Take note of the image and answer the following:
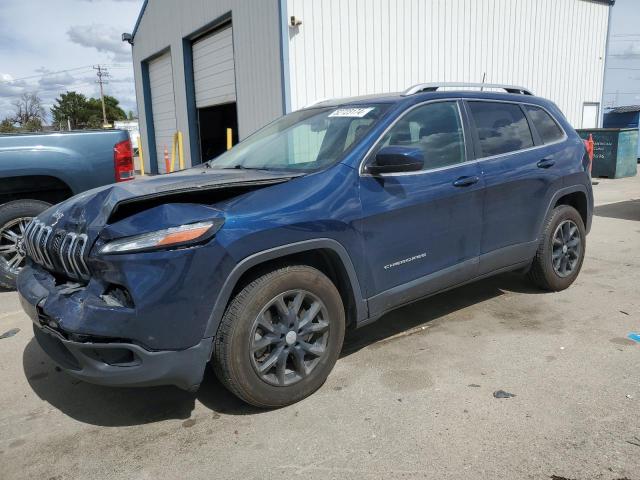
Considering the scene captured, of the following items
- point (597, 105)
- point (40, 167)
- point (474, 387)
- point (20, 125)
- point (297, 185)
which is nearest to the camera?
point (297, 185)

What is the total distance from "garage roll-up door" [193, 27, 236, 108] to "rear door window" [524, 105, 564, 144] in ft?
31.0

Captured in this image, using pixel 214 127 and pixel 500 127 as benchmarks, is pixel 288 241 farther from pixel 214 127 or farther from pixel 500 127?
pixel 214 127

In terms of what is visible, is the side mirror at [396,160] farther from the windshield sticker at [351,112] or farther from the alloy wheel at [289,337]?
the alloy wheel at [289,337]

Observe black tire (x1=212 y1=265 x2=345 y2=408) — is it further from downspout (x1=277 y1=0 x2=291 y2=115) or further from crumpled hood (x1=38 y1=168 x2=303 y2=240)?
downspout (x1=277 y1=0 x2=291 y2=115)

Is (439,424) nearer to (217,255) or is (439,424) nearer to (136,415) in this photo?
(217,255)

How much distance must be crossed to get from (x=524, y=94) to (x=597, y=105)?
47.5ft

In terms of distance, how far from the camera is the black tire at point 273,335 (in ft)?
8.73

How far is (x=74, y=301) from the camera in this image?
8.46ft

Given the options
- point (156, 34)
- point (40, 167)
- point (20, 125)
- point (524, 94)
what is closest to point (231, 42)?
point (156, 34)

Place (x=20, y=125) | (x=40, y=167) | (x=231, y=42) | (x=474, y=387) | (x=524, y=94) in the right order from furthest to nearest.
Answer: (x=20, y=125) < (x=231, y=42) < (x=40, y=167) < (x=524, y=94) < (x=474, y=387)

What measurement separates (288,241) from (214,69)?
12143 mm

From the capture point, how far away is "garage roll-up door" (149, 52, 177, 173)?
17.2m

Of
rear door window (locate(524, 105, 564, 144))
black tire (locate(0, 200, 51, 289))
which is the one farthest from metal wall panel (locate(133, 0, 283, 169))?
rear door window (locate(524, 105, 564, 144))

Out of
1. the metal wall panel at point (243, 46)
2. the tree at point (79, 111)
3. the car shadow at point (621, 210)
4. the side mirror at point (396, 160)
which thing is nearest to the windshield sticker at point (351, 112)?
the side mirror at point (396, 160)
